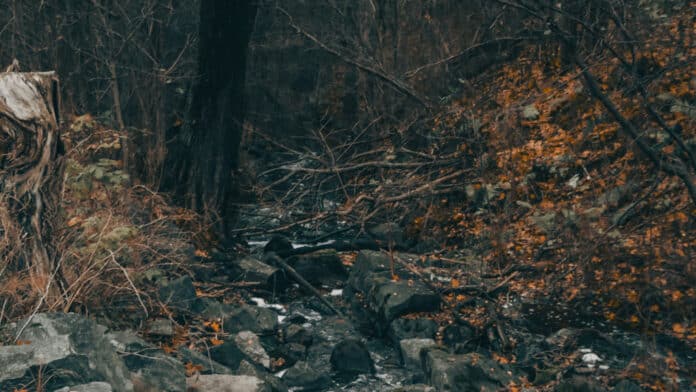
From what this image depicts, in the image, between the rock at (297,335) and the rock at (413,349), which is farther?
the rock at (297,335)

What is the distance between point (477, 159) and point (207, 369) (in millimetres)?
4383

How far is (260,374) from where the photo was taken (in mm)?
5492

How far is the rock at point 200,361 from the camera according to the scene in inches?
213

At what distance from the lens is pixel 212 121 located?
29.7ft

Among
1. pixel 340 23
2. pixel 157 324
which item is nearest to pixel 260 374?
pixel 157 324

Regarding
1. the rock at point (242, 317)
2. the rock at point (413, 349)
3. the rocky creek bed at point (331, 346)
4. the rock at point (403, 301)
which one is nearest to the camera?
the rocky creek bed at point (331, 346)

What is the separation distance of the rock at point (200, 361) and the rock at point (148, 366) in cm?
35

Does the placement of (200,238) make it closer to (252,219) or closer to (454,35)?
(252,219)

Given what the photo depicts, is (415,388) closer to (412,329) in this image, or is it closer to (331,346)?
(412,329)

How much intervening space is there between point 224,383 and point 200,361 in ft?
1.53

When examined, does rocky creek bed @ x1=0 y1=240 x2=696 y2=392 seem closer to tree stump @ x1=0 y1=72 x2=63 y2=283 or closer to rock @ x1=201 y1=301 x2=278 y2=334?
rock @ x1=201 y1=301 x2=278 y2=334

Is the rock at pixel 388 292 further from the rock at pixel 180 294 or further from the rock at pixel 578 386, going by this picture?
the rock at pixel 578 386

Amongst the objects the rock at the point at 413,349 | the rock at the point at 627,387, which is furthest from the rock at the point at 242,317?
the rock at the point at 627,387

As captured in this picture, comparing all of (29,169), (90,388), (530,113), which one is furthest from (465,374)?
(530,113)
